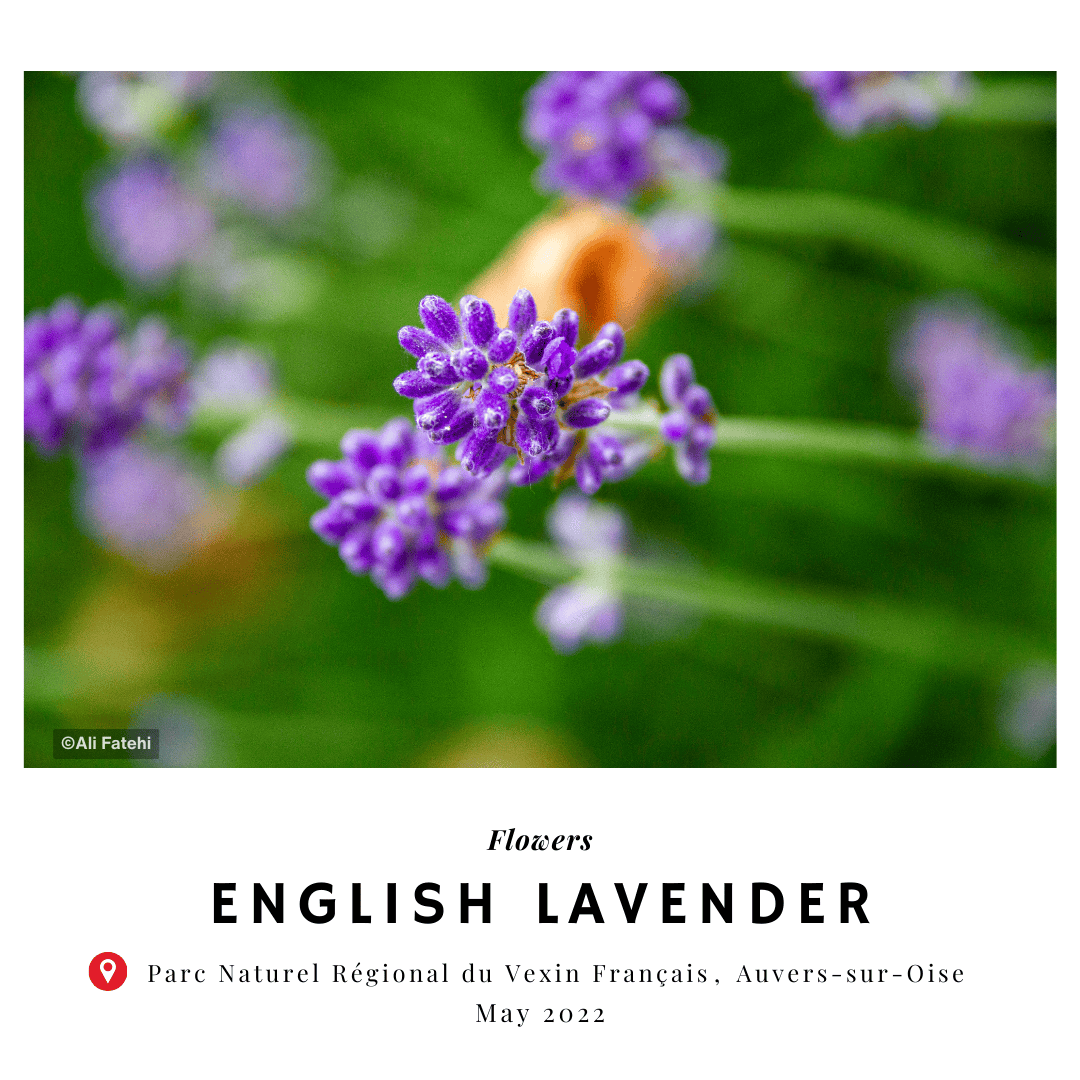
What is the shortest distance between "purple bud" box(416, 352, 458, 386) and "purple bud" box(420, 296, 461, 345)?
19 mm

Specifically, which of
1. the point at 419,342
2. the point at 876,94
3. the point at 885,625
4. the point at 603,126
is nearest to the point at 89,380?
the point at 419,342

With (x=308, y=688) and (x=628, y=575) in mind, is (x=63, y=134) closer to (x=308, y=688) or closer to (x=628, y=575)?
(x=308, y=688)

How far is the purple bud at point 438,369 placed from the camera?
25.5 inches

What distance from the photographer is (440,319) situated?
0.66 meters

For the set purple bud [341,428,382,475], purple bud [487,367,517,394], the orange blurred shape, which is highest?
the orange blurred shape

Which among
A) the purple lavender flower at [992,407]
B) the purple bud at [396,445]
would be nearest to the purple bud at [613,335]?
the purple bud at [396,445]

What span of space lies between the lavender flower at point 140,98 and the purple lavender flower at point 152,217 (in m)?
0.13

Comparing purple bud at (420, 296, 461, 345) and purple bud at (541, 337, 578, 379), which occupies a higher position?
purple bud at (420, 296, 461, 345)

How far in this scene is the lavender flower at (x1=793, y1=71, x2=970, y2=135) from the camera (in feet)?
3.42

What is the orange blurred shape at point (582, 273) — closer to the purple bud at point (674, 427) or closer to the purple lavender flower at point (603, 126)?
the purple lavender flower at point (603, 126)

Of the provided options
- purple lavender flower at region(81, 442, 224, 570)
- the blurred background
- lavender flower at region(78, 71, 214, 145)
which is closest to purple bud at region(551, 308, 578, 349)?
lavender flower at region(78, 71, 214, 145)
